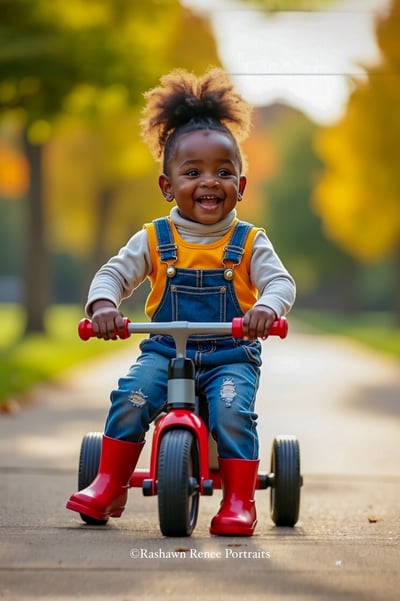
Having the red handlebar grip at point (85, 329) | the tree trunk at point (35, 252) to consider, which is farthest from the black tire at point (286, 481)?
the tree trunk at point (35, 252)

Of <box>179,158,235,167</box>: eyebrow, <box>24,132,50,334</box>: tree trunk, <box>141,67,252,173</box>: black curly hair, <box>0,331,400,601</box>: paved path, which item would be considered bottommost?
<box>0,331,400,601</box>: paved path

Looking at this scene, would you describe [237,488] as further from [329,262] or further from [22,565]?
[329,262]

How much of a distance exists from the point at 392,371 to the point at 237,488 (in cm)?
1311

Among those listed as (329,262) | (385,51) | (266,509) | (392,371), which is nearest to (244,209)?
(329,262)

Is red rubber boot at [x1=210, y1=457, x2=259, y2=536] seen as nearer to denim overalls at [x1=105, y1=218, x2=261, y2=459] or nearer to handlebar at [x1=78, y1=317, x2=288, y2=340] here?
denim overalls at [x1=105, y1=218, x2=261, y2=459]

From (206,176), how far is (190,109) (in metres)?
0.38

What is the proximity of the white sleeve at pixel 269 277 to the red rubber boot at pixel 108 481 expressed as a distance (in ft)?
2.33

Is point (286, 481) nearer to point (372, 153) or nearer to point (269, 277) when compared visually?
point (269, 277)

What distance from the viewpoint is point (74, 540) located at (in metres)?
4.10

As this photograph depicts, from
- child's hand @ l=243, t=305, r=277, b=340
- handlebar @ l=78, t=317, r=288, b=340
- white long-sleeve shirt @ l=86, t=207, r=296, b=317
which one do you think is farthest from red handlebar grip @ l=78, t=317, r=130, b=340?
child's hand @ l=243, t=305, r=277, b=340

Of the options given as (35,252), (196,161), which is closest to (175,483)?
(196,161)

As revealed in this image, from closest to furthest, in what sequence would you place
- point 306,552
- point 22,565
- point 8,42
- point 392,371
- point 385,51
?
point 22,565, point 306,552, point 8,42, point 392,371, point 385,51

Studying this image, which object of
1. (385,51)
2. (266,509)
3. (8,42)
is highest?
(385,51)

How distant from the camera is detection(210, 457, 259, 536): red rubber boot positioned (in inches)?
173
